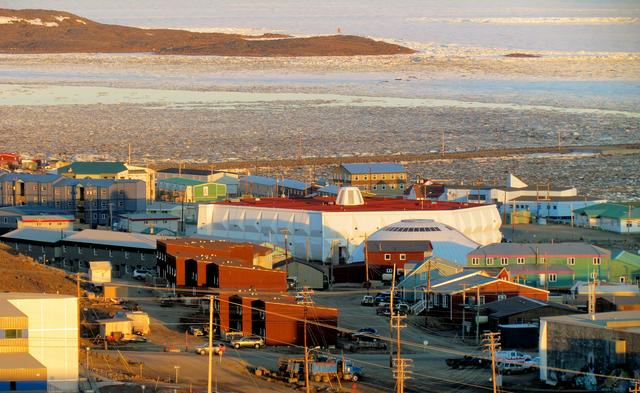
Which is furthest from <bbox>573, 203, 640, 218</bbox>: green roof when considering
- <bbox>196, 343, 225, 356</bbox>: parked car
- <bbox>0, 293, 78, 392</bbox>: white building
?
<bbox>0, 293, 78, 392</bbox>: white building

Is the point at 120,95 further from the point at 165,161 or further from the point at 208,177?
the point at 208,177

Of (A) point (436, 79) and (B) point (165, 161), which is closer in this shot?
(B) point (165, 161)

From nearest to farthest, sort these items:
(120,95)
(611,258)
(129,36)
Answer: (611,258), (120,95), (129,36)

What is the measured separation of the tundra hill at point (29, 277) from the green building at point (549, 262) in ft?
18.2

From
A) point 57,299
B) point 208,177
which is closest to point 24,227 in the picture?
point 208,177

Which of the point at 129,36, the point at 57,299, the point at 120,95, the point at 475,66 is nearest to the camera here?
the point at 57,299

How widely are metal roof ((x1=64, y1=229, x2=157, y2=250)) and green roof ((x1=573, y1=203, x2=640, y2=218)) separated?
7.97m

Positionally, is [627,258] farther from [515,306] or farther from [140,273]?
[140,273]

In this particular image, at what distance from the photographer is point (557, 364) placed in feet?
50.4

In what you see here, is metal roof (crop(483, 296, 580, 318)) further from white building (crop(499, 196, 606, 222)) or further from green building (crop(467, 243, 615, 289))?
white building (crop(499, 196, 606, 222))

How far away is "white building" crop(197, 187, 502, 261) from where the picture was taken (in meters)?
25.0

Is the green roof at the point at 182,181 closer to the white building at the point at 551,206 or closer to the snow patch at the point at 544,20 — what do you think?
the white building at the point at 551,206

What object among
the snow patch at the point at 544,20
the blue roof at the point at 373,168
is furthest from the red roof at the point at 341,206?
the snow patch at the point at 544,20

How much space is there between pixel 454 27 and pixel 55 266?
84592mm
